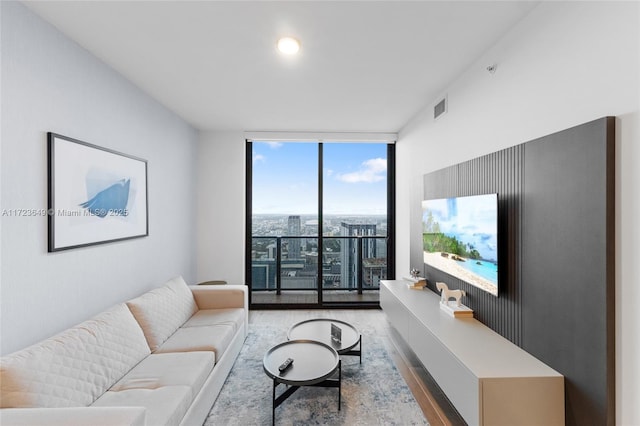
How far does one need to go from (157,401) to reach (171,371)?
0.33 meters

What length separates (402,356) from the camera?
3.09m

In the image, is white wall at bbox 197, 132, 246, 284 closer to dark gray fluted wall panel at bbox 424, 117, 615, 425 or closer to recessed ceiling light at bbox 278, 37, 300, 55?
recessed ceiling light at bbox 278, 37, 300, 55

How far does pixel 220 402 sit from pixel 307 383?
841 millimetres

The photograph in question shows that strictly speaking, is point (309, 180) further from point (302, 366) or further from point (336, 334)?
point (302, 366)

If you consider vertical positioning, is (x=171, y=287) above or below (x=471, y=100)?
below

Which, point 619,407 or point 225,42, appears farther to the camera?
point 225,42

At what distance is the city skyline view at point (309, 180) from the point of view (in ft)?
15.4

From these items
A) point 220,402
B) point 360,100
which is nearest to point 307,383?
point 220,402

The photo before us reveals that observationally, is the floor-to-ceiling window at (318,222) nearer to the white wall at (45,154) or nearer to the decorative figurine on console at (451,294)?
the white wall at (45,154)

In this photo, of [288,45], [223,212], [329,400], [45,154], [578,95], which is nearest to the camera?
[578,95]

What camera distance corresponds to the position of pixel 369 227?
16.0 feet

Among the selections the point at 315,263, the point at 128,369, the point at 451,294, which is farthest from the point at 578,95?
the point at 315,263

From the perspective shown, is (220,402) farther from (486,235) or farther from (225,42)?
(225,42)

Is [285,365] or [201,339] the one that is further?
[201,339]
